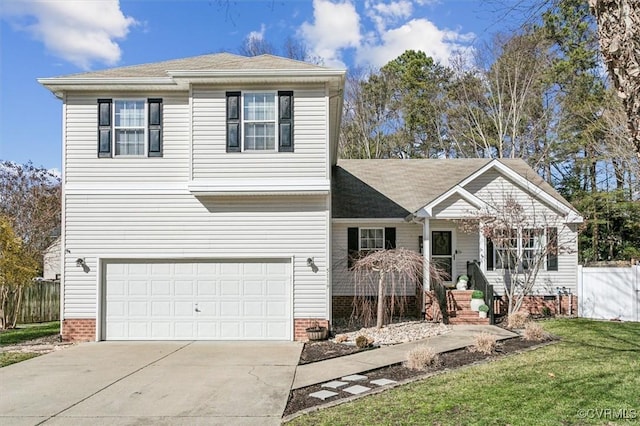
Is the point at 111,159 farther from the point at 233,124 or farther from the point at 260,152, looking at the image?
the point at 260,152

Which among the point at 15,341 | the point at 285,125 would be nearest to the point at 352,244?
the point at 285,125

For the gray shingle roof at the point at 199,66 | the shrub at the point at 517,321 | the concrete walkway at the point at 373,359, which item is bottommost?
the concrete walkway at the point at 373,359

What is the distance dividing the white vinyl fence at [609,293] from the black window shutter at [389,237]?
582 centimetres

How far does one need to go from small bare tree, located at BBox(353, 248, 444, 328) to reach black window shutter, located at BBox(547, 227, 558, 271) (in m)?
3.30

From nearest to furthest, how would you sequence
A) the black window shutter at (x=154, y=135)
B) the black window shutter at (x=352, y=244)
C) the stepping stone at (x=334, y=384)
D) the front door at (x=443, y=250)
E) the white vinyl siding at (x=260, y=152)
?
the stepping stone at (x=334, y=384), the white vinyl siding at (x=260, y=152), the black window shutter at (x=154, y=135), the front door at (x=443, y=250), the black window shutter at (x=352, y=244)

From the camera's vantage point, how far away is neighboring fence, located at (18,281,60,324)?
17781 mm

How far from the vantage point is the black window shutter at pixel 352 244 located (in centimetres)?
1571

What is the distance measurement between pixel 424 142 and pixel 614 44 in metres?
29.2

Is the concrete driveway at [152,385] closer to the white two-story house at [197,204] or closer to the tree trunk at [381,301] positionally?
the white two-story house at [197,204]

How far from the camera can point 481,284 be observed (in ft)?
45.0

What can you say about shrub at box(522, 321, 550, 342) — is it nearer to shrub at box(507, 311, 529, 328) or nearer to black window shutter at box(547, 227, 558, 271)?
shrub at box(507, 311, 529, 328)

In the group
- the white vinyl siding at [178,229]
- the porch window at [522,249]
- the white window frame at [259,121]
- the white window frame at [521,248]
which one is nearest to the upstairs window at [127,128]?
the white vinyl siding at [178,229]

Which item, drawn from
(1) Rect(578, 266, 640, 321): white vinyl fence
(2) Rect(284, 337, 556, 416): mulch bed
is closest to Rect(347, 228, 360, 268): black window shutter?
(2) Rect(284, 337, 556, 416): mulch bed

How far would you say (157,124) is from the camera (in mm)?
12172
